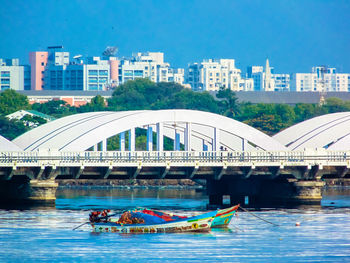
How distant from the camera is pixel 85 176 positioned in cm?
8850

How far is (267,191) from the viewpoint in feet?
311

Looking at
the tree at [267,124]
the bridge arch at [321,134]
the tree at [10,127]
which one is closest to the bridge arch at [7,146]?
the bridge arch at [321,134]

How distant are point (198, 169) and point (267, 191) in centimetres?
857

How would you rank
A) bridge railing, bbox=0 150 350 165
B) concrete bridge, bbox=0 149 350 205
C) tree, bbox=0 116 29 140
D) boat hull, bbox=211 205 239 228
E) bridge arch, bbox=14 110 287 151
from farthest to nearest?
tree, bbox=0 116 29 140 < bridge arch, bbox=14 110 287 151 < concrete bridge, bbox=0 149 350 205 < bridge railing, bbox=0 150 350 165 < boat hull, bbox=211 205 239 228

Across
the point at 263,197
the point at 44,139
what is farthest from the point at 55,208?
the point at 263,197

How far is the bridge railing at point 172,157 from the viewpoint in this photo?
84.6m

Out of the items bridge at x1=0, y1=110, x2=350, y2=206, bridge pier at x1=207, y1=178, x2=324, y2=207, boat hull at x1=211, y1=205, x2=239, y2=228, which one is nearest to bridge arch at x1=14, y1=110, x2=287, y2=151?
bridge at x1=0, y1=110, x2=350, y2=206

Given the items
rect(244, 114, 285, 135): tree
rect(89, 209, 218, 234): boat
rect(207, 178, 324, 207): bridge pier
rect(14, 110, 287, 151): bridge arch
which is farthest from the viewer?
rect(244, 114, 285, 135): tree

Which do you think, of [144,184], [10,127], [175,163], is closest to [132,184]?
[144,184]

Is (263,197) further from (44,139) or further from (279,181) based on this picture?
(44,139)

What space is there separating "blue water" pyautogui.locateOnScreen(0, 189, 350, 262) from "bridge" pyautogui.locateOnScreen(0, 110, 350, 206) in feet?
13.1

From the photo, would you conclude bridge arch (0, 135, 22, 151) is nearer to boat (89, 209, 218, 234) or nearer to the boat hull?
boat (89, 209, 218, 234)

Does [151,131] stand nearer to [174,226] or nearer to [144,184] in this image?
[174,226]

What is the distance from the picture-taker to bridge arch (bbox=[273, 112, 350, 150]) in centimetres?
10250
